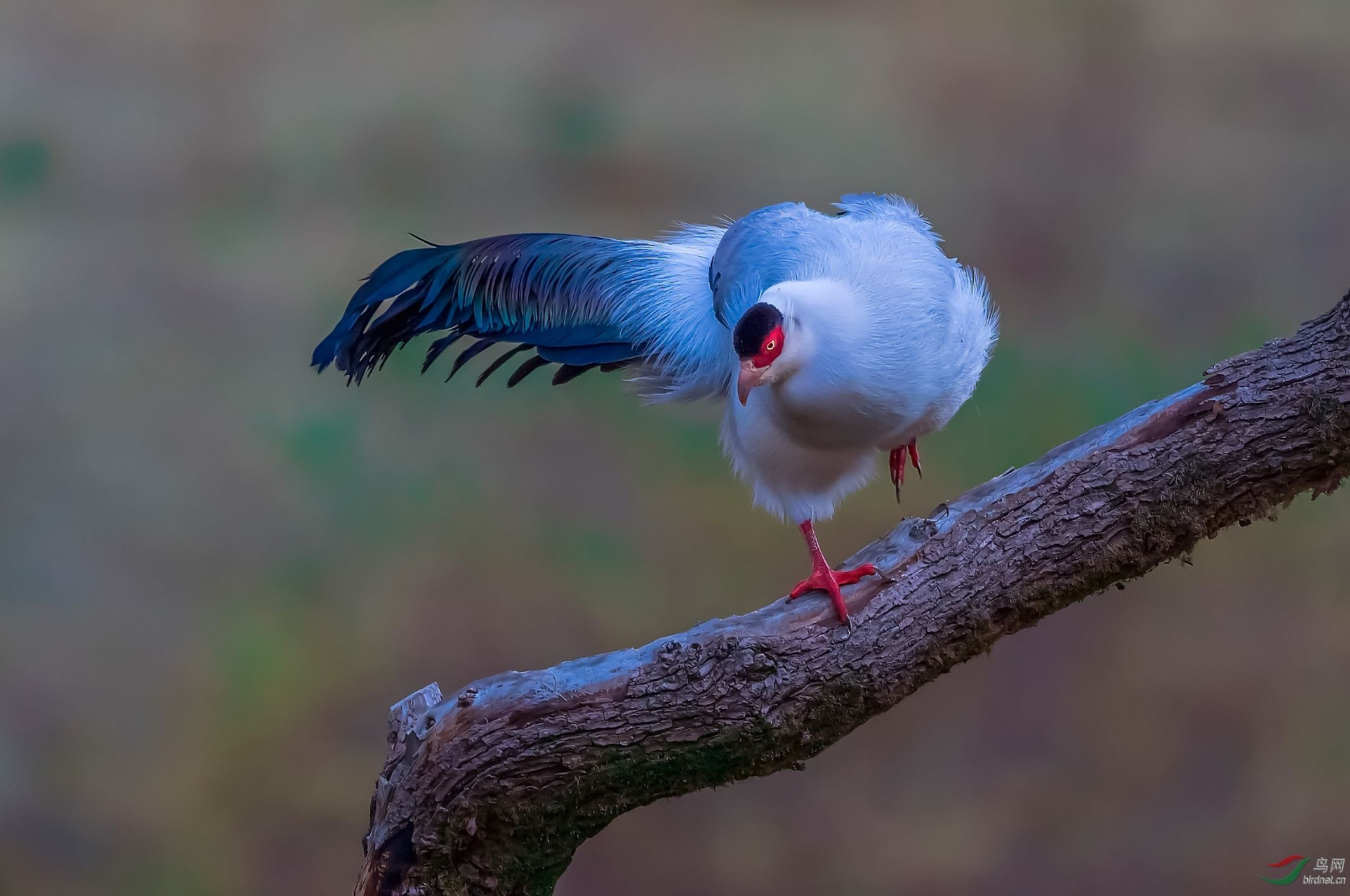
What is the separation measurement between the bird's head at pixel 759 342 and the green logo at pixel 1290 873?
205 centimetres

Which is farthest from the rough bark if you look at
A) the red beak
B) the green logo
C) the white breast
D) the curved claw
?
the green logo

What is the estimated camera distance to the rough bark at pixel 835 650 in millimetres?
1539

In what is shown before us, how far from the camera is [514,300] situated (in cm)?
195

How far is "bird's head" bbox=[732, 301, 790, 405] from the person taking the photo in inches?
57.1

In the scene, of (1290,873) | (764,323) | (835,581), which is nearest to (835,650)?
(835,581)

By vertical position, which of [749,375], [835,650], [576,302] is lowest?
[835,650]

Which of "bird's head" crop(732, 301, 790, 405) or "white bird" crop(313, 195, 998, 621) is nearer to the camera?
"bird's head" crop(732, 301, 790, 405)

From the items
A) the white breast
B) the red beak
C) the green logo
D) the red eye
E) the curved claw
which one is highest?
the white breast

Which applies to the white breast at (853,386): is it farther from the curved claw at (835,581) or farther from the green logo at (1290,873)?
the green logo at (1290,873)

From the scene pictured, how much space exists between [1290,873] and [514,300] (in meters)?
2.26

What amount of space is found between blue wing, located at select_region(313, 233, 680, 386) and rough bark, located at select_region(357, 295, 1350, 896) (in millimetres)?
592

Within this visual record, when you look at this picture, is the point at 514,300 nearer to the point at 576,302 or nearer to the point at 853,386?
the point at 576,302

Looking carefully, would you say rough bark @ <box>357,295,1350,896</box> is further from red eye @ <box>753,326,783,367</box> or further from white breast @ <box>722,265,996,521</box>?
red eye @ <box>753,326,783,367</box>

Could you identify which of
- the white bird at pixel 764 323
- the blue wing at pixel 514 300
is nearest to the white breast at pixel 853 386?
the white bird at pixel 764 323
